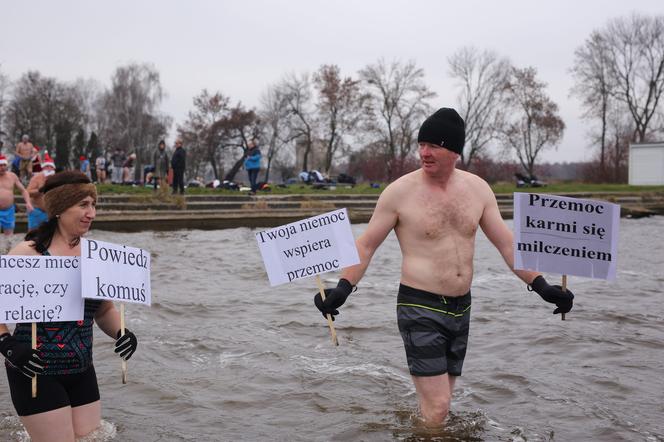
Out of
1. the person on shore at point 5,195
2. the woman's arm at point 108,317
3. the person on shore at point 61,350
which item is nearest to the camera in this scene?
the person on shore at point 61,350

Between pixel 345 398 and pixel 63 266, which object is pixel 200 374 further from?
pixel 63 266

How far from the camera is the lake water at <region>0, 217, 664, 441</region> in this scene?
5578mm

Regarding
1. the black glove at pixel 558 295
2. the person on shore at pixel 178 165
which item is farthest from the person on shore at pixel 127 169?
the black glove at pixel 558 295

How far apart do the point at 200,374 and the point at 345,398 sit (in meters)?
1.52

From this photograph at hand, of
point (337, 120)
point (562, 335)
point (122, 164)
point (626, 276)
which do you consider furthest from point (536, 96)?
point (562, 335)

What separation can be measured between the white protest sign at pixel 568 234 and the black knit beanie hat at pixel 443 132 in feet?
1.77

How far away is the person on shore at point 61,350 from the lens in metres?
3.87

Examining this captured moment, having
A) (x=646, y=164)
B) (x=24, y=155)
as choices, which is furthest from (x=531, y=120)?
(x=24, y=155)

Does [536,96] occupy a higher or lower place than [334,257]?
Result: higher

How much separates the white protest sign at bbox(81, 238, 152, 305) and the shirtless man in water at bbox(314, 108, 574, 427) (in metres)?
1.10

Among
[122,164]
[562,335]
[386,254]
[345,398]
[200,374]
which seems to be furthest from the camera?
[122,164]

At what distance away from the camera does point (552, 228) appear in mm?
4914

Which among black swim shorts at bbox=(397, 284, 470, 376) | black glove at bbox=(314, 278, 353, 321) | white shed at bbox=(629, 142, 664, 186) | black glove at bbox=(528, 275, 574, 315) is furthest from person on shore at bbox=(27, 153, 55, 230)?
white shed at bbox=(629, 142, 664, 186)

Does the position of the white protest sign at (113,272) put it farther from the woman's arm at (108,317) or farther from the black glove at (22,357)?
the black glove at (22,357)
